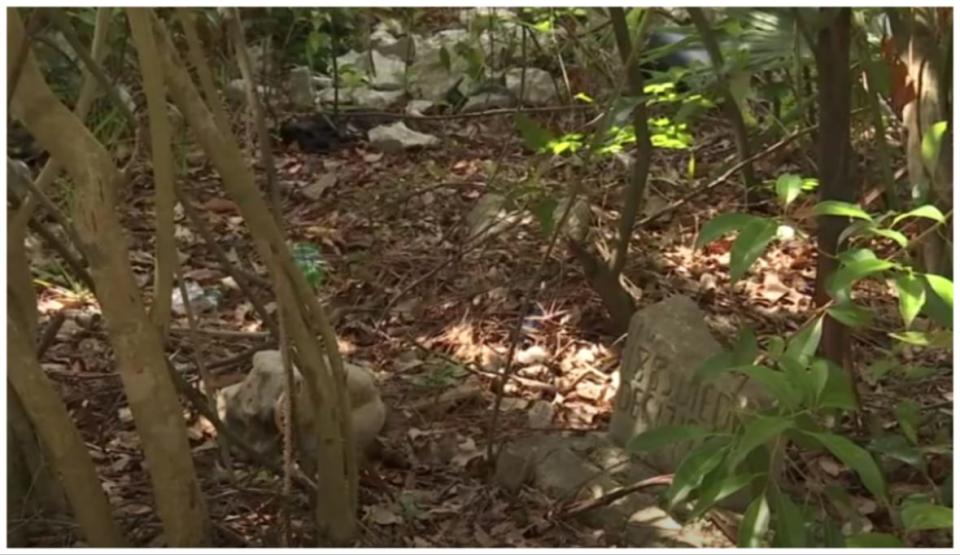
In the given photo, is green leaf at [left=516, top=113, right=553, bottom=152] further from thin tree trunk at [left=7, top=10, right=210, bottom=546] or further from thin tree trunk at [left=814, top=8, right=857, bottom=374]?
thin tree trunk at [left=7, top=10, right=210, bottom=546]

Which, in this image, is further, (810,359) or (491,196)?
(491,196)

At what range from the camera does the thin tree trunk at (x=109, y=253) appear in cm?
165

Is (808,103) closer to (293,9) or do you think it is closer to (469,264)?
(469,264)

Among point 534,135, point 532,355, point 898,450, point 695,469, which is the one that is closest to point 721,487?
point 695,469

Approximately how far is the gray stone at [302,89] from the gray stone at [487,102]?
0.52m

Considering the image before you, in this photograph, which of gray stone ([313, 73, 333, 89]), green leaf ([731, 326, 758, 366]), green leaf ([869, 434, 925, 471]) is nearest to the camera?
green leaf ([731, 326, 758, 366])

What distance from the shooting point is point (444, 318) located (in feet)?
11.0

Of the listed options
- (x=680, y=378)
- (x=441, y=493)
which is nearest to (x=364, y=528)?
(x=441, y=493)

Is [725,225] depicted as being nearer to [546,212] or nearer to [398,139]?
[546,212]

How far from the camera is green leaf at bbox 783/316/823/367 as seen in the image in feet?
5.54

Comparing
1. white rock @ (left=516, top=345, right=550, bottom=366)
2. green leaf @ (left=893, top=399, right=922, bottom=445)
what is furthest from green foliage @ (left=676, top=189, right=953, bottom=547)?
white rock @ (left=516, top=345, right=550, bottom=366)

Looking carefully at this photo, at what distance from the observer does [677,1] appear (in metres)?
1.95

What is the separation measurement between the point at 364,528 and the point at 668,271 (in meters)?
1.51

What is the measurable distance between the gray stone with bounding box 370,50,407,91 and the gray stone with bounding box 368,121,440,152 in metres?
0.53
